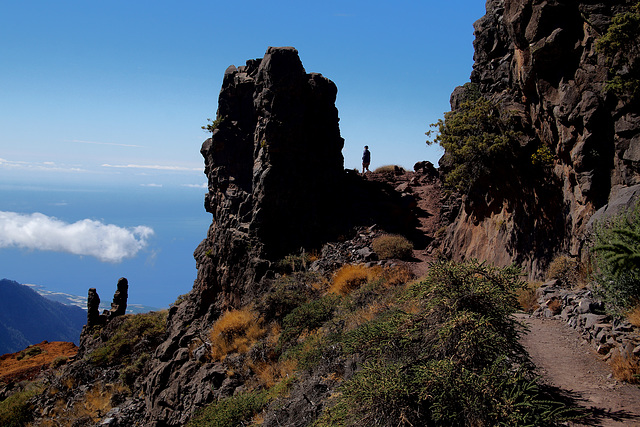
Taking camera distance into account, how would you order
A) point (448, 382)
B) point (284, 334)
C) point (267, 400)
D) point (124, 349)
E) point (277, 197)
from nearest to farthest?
A: 1. point (448, 382)
2. point (267, 400)
3. point (284, 334)
4. point (277, 197)
5. point (124, 349)

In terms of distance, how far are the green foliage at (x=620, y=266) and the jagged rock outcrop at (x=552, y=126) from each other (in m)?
3.44

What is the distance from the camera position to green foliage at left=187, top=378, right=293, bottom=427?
Answer: 32.6ft

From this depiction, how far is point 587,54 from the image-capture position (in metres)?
11.2

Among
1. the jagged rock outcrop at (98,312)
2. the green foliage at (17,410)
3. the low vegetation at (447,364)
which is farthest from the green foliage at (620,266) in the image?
the jagged rock outcrop at (98,312)

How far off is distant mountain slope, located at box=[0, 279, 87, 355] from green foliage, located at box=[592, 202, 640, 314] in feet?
514

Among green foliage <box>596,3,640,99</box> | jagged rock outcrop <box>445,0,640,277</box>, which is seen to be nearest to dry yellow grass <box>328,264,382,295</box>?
jagged rock outcrop <box>445,0,640,277</box>

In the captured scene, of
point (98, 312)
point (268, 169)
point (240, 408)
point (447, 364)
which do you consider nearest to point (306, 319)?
point (240, 408)

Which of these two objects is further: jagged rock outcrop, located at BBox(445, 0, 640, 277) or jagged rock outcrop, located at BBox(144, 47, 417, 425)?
jagged rock outcrop, located at BBox(144, 47, 417, 425)

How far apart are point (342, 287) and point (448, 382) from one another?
1032 centimetres

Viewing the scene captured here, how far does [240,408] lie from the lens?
1017 centimetres

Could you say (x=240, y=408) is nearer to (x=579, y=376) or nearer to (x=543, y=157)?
(x=579, y=376)

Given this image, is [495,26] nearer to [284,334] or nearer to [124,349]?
[284,334]

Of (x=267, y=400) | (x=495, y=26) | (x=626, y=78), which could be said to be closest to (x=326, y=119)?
(x=495, y=26)

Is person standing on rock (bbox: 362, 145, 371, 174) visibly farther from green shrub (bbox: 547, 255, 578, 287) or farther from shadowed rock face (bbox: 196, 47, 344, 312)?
green shrub (bbox: 547, 255, 578, 287)
